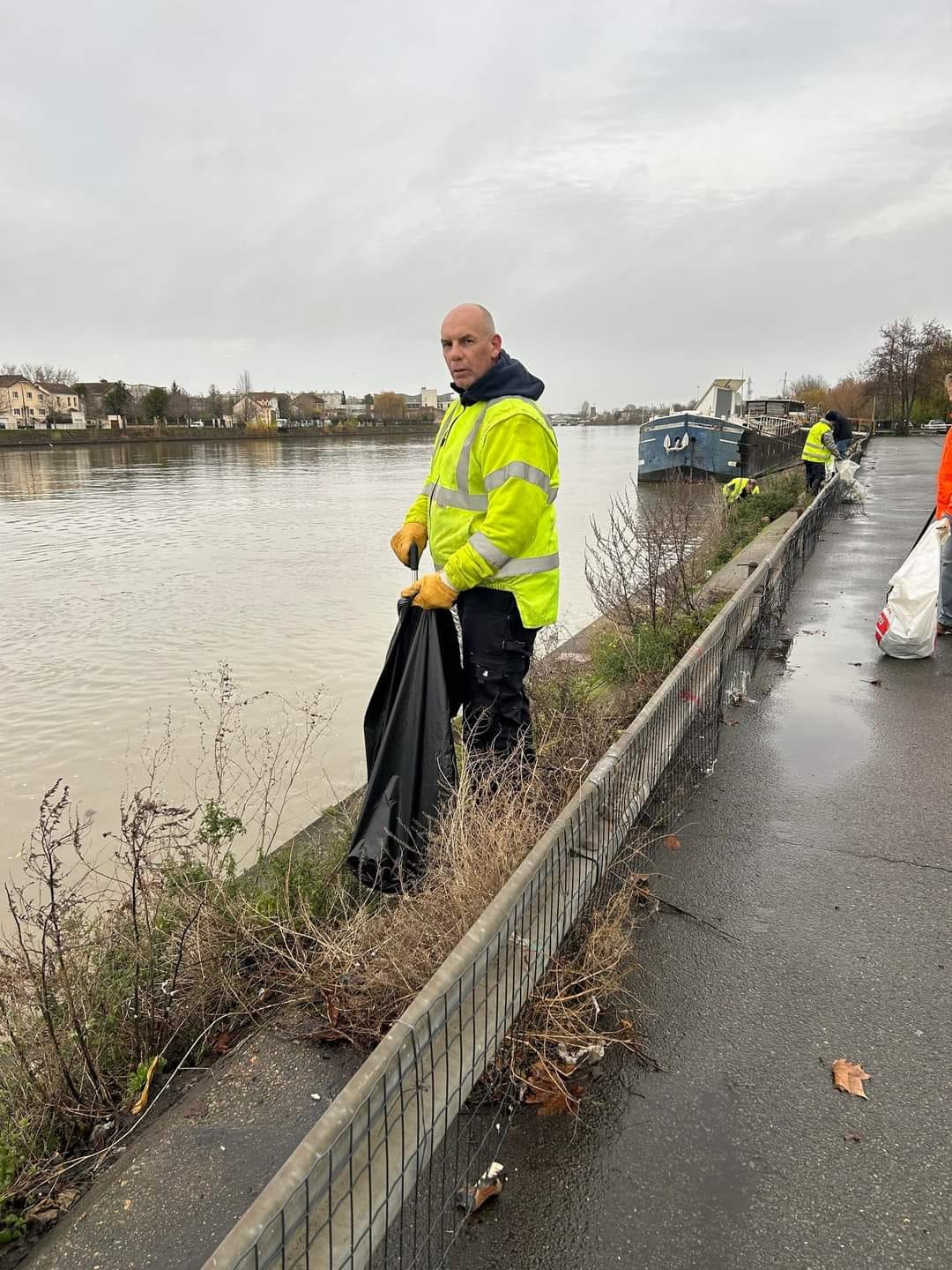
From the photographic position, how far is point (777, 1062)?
253cm

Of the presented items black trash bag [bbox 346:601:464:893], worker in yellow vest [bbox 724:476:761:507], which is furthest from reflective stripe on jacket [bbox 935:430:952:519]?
worker in yellow vest [bbox 724:476:761:507]

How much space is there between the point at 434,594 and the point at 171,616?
32.7 ft

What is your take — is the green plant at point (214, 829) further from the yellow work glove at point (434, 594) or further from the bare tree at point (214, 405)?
the bare tree at point (214, 405)

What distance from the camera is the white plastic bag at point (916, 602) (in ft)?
20.5

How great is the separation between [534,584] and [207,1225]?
2411mm

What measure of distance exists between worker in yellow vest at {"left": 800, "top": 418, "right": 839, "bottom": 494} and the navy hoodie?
14.7 metres

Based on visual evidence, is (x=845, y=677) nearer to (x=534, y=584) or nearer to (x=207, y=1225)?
(x=534, y=584)

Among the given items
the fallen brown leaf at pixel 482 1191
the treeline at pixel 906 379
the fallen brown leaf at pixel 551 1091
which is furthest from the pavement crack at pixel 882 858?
the treeline at pixel 906 379

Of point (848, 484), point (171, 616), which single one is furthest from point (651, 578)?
point (848, 484)

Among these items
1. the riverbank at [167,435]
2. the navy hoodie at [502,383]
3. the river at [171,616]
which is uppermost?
the riverbank at [167,435]

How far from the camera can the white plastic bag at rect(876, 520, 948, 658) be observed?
20.5ft

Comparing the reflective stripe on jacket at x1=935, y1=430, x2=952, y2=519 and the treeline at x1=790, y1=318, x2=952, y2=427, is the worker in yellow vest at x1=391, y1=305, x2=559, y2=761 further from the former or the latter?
the treeline at x1=790, y1=318, x2=952, y2=427

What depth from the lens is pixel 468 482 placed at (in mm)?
3486

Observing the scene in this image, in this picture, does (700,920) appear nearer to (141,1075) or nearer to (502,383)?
(141,1075)
